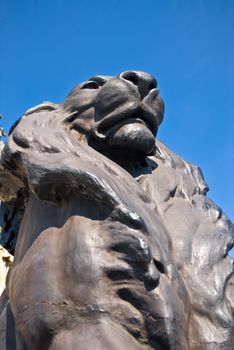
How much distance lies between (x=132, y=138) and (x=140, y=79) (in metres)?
0.27

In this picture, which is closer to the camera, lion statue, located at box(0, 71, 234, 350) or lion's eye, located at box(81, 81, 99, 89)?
lion statue, located at box(0, 71, 234, 350)

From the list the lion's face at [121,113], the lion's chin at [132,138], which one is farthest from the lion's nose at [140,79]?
the lion's chin at [132,138]

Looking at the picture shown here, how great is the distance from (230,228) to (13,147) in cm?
104

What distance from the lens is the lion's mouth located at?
2549mm

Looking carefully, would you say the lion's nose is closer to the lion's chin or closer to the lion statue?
the lion statue

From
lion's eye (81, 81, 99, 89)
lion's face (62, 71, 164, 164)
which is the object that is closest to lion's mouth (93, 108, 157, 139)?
lion's face (62, 71, 164, 164)

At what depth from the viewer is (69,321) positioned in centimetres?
198

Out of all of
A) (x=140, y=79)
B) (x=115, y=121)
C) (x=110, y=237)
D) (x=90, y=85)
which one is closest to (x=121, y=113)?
(x=115, y=121)

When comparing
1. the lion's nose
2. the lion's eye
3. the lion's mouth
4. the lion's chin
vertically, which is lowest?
the lion's chin

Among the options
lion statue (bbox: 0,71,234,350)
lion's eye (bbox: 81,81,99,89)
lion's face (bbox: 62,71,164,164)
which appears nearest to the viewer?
lion statue (bbox: 0,71,234,350)

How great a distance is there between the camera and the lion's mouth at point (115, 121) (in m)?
2.55

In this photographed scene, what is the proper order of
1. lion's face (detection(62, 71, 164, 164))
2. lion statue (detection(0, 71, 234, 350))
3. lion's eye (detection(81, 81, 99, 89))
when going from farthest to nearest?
1. lion's eye (detection(81, 81, 99, 89))
2. lion's face (detection(62, 71, 164, 164))
3. lion statue (detection(0, 71, 234, 350))

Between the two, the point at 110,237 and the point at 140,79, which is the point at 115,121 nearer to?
the point at 140,79

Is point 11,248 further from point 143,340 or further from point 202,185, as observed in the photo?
point 143,340
